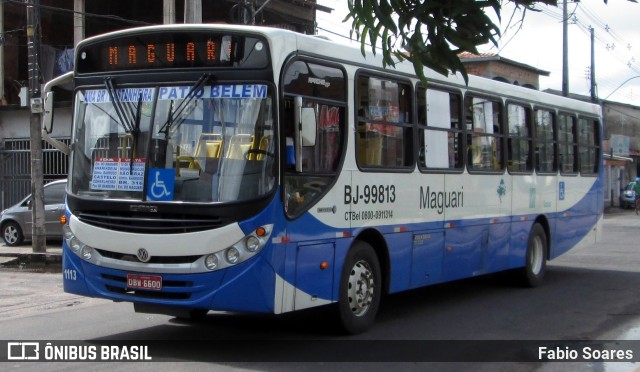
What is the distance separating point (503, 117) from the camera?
12.6m

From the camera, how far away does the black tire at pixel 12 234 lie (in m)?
20.4

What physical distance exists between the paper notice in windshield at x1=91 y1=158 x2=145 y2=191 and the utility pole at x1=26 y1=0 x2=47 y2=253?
9.94 m

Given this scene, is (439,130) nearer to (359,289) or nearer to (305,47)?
(359,289)

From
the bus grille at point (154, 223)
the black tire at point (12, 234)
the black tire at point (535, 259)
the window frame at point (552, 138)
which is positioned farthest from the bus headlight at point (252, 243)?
the black tire at point (12, 234)

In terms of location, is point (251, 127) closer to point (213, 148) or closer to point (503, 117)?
point (213, 148)

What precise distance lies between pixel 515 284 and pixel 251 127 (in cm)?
753

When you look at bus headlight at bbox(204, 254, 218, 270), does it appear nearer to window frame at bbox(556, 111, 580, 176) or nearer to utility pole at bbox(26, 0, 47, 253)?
window frame at bbox(556, 111, 580, 176)

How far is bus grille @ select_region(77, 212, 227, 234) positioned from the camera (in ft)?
24.6

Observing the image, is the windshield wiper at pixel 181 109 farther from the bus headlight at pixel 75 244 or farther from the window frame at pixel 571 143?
the window frame at pixel 571 143

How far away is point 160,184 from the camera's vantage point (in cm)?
775

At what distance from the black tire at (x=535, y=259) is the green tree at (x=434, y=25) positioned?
9083mm

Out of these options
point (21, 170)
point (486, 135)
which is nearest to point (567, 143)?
point (486, 135)

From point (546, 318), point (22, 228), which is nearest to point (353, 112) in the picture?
point (546, 318)

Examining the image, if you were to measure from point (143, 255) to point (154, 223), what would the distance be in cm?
33
